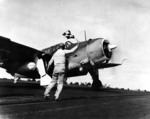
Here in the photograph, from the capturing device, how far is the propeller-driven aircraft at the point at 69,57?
41.6 feet

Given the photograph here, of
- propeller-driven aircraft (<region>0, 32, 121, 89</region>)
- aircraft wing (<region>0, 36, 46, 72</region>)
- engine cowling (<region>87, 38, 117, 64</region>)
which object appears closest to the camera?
engine cowling (<region>87, 38, 117, 64</region>)

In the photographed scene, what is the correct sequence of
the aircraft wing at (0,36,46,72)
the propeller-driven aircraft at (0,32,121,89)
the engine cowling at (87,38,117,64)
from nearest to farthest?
the engine cowling at (87,38,117,64), the propeller-driven aircraft at (0,32,121,89), the aircraft wing at (0,36,46,72)

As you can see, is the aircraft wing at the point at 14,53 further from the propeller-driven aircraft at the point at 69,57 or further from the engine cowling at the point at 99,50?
the engine cowling at the point at 99,50

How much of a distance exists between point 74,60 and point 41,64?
2025mm

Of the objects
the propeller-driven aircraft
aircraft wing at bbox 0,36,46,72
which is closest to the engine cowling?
the propeller-driven aircraft

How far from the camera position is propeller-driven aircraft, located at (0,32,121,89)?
12.7m

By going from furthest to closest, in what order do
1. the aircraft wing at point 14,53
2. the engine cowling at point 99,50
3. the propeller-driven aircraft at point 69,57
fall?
1. the aircraft wing at point 14,53
2. the propeller-driven aircraft at point 69,57
3. the engine cowling at point 99,50

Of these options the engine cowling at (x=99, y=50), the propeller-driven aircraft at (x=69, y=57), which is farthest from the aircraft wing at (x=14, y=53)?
the engine cowling at (x=99, y=50)

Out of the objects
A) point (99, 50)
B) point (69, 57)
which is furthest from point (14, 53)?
point (99, 50)

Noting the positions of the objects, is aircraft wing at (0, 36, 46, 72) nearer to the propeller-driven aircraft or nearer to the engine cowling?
the propeller-driven aircraft

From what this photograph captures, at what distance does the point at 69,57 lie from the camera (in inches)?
536

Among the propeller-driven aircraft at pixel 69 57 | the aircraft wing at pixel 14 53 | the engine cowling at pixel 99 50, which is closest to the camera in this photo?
the engine cowling at pixel 99 50

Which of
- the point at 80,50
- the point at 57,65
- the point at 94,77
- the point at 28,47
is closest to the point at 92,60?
the point at 80,50

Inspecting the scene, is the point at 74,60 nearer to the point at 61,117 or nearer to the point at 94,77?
the point at 94,77
